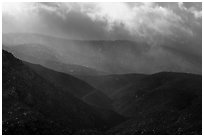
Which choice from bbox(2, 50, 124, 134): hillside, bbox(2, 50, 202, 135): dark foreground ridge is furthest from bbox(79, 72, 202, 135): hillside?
bbox(2, 50, 124, 134): hillside

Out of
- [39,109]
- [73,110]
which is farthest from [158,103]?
[39,109]

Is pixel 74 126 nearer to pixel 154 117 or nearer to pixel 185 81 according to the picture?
pixel 154 117

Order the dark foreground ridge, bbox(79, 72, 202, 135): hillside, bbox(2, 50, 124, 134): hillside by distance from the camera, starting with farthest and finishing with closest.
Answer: bbox(79, 72, 202, 135): hillside → the dark foreground ridge → bbox(2, 50, 124, 134): hillside

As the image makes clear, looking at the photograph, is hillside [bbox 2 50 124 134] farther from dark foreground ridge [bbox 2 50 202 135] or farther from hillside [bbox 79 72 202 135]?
hillside [bbox 79 72 202 135]

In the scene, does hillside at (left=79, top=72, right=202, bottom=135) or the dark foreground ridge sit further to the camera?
hillside at (left=79, top=72, right=202, bottom=135)

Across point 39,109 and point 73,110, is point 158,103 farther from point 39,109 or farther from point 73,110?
point 39,109

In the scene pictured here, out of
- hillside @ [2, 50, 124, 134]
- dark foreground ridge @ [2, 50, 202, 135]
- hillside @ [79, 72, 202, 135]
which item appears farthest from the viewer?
hillside @ [79, 72, 202, 135]

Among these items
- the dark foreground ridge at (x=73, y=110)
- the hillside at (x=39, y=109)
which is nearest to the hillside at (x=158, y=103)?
the dark foreground ridge at (x=73, y=110)

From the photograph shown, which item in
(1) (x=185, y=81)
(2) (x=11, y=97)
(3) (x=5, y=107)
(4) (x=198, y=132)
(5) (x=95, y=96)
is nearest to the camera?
(4) (x=198, y=132)

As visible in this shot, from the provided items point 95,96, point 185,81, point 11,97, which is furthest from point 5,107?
point 185,81

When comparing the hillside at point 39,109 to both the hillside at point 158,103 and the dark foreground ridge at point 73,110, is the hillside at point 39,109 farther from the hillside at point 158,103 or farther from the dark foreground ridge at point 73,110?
the hillside at point 158,103

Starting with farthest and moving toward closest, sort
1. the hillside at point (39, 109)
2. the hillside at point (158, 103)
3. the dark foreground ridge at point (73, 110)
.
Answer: the hillside at point (158, 103)
the dark foreground ridge at point (73, 110)
the hillside at point (39, 109)
